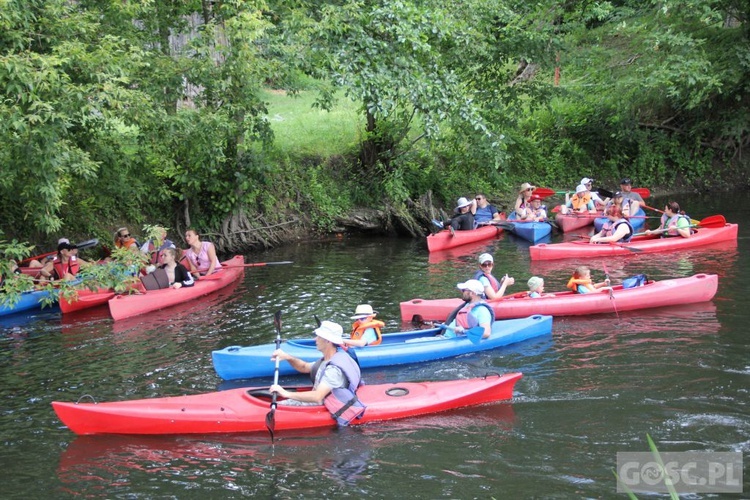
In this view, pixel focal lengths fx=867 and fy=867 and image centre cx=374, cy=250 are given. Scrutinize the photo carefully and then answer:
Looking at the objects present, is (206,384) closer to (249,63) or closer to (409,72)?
(249,63)

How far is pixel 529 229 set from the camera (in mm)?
17688

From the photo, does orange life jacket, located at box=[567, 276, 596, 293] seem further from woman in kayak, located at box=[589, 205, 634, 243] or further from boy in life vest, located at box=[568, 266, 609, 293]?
woman in kayak, located at box=[589, 205, 634, 243]

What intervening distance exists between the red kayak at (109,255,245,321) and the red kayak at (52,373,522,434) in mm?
4360

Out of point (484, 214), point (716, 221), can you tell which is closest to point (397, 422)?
point (716, 221)

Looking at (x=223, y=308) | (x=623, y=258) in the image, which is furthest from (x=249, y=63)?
(x=623, y=258)

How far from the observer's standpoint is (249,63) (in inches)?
552

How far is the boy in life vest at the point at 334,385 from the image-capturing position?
315 inches

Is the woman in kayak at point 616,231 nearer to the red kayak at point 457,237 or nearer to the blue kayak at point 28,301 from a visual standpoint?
the red kayak at point 457,237

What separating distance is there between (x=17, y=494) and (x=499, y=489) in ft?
12.6

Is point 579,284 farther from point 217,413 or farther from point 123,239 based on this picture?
point 123,239

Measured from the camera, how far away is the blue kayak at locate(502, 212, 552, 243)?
17.6m

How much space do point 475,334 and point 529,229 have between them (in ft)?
26.2

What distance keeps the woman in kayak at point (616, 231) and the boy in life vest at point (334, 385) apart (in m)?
8.67

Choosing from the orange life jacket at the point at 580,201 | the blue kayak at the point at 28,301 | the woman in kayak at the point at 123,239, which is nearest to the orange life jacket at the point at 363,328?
the blue kayak at the point at 28,301
